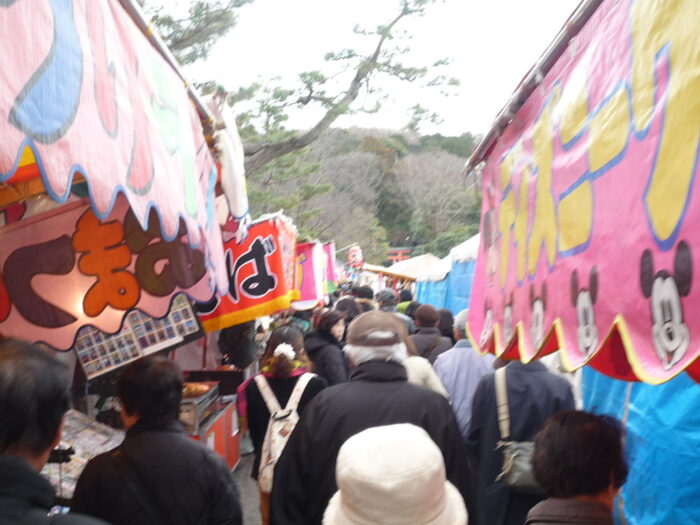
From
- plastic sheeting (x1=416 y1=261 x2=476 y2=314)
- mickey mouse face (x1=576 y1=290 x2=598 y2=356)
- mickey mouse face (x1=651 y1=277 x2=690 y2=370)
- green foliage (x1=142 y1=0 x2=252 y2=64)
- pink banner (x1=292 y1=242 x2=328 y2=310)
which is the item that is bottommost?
plastic sheeting (x1=416 y1=261 x2=476 y2=314)

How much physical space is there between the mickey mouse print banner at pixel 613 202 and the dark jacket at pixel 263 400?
2100 millimetres

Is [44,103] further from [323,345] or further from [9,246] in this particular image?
Answer: [323,345]

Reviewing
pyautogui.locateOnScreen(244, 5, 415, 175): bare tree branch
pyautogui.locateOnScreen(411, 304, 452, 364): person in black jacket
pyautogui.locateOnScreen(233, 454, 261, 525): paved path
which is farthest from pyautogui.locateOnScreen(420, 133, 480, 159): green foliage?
pyautogui.locateOnScreen(233, 454, 261, 525): paved path

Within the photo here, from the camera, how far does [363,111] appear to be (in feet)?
51.1

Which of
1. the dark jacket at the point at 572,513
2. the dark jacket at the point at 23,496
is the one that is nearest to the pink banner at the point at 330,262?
the dark jacket at the point at 572,513

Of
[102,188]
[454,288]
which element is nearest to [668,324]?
[102,188]

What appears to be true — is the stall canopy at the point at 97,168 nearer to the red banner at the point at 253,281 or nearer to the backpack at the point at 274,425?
the backpack at the point at 274,425

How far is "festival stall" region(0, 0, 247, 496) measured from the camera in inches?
52.9

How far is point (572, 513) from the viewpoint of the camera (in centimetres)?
215

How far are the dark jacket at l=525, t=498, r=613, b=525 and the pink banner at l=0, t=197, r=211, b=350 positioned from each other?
2.38 m

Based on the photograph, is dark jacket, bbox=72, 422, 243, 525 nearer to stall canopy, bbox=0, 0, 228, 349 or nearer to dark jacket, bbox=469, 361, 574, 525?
stall canopy, bbox=0, 0, 228, 349

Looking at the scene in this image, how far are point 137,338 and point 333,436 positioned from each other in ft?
6.49

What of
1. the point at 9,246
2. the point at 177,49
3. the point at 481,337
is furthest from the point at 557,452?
the point at 177,49

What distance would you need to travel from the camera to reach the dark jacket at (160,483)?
8.14 ft
